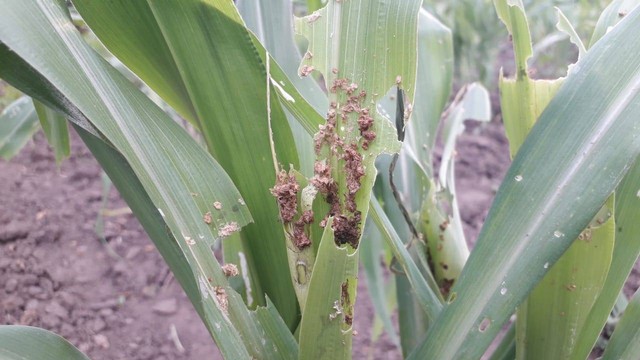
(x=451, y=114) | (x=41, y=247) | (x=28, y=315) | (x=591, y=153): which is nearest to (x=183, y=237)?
(x=591, y=153)

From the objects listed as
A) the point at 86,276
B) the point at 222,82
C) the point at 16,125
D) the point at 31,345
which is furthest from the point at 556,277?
the point at 86,276

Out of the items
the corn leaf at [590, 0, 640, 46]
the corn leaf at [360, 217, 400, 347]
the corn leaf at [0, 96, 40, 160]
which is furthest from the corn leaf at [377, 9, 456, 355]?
the corn leaf at [0, 96, 40, 160]

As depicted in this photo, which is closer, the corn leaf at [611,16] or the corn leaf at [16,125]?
the corn leaf at [611,16]

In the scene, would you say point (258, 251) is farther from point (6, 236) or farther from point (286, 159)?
point (6, 236)

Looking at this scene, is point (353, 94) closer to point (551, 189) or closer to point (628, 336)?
point (551, 189)

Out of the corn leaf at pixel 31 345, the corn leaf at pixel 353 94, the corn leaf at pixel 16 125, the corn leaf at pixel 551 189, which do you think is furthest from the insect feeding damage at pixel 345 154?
the corn leaf at pixel 16 125

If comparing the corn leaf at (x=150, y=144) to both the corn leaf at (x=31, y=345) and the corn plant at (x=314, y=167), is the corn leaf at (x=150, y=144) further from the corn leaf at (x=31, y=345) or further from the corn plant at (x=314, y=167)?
the corn leaf at (x=31, y=345)

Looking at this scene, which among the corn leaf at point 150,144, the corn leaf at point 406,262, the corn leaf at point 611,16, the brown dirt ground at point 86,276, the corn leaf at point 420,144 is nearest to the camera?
the corn leaf at point 150,144
